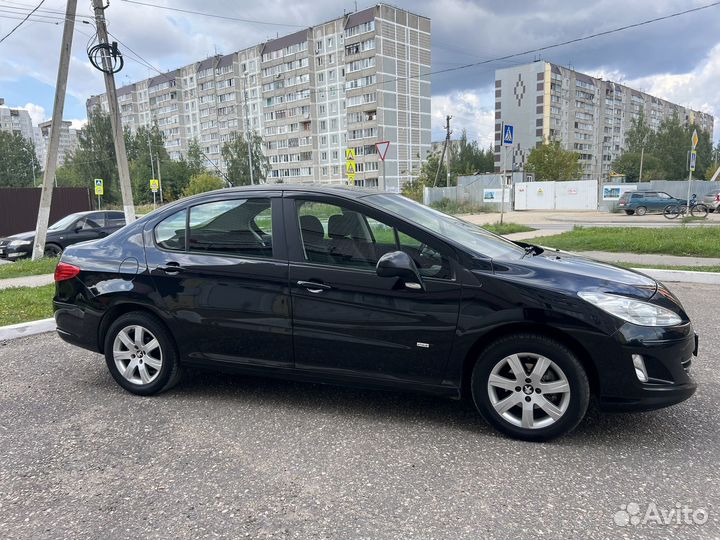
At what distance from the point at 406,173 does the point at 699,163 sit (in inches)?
1775

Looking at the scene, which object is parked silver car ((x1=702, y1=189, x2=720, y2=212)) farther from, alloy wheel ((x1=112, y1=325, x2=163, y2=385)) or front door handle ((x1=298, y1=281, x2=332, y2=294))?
alloy wheel ((x1=112, y1=325, x2=163, y2=385))

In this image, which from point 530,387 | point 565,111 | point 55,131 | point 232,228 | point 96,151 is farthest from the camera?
point 565,111

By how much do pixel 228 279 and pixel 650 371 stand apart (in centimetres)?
279

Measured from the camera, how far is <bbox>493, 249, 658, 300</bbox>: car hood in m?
3.06

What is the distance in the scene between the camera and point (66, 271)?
13.7ft

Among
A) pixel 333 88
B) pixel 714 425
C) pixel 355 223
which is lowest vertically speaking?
pixel 714 425

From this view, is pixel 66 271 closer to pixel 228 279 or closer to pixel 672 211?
pixel 228 279

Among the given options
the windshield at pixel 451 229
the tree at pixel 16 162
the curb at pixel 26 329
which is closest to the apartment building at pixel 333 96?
the tree at pixel 16 162

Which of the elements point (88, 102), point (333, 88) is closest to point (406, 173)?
point (333, 88)

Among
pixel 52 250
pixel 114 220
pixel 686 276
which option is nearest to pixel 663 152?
pixel 686 276

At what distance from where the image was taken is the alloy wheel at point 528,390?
3041mm

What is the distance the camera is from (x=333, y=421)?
3.50m

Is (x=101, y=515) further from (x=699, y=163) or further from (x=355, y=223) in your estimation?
(x=699, y=163)

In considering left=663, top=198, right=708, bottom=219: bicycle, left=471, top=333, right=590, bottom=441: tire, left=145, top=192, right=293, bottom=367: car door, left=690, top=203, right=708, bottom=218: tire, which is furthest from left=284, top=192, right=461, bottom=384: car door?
left=690, top=203, right=708, bottom=218: tire
